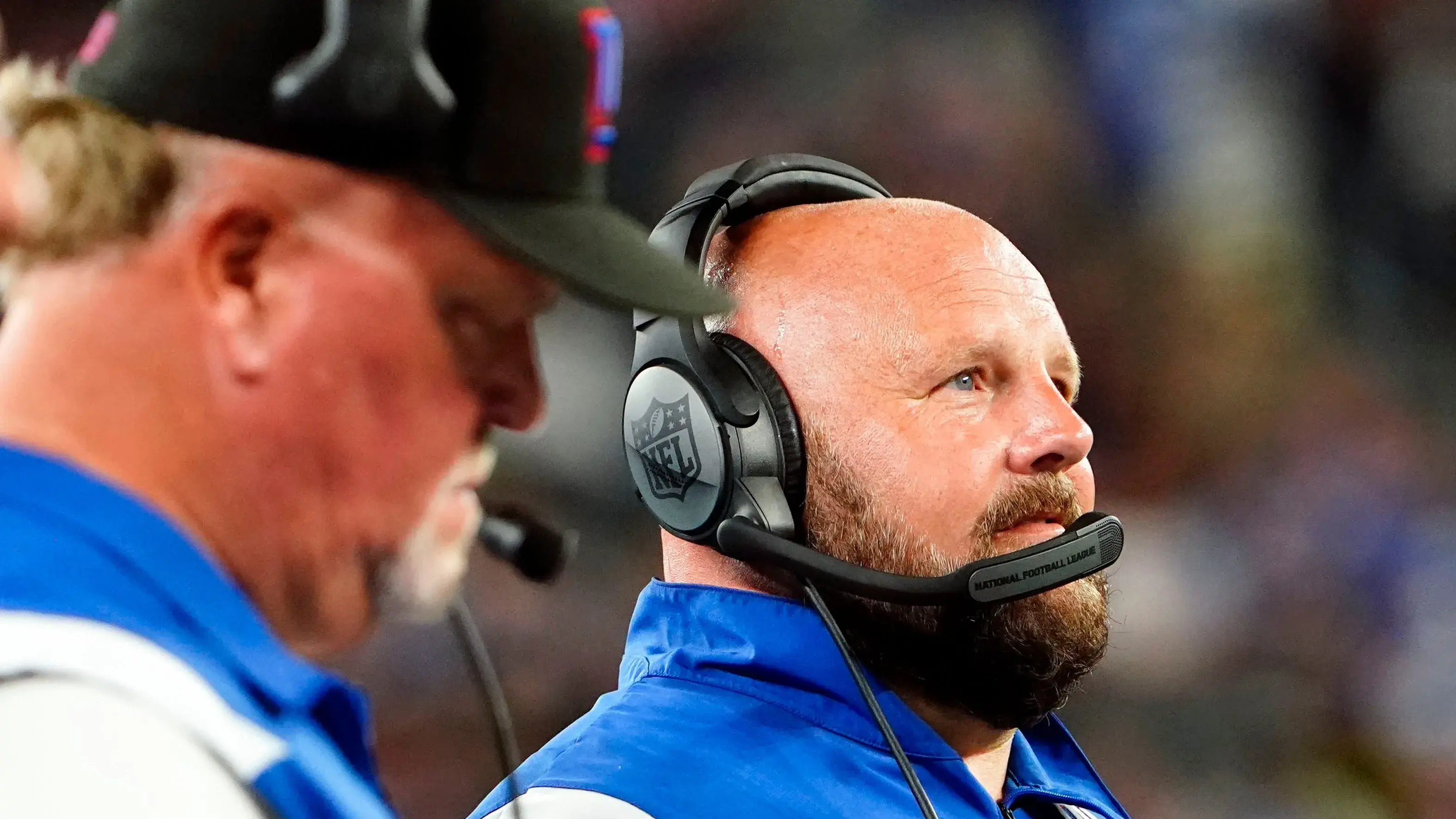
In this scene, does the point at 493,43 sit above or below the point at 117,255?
above

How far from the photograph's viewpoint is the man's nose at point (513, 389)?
1.90 ft

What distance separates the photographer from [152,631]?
0.46 meters

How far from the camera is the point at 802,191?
1221 mm

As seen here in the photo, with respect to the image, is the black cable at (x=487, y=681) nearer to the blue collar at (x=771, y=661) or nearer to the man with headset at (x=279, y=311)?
the man with headset at (x=279, y=311)

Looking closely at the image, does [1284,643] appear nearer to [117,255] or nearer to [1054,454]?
[1054,454]

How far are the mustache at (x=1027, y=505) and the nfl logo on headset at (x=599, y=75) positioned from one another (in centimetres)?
58

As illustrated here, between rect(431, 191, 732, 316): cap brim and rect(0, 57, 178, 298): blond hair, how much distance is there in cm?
11

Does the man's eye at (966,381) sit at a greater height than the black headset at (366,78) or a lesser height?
lesser

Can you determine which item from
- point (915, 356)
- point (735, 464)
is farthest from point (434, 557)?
point (915, 356)

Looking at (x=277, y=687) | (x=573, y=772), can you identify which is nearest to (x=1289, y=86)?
(x=573, y=772)

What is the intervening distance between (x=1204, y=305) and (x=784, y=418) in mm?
1571

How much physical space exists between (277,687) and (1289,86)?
96.5 inches

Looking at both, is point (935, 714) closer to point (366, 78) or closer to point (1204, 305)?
point (366, 78)

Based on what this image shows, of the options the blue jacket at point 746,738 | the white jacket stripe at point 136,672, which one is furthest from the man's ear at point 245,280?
the blue jacket at point 746,738
